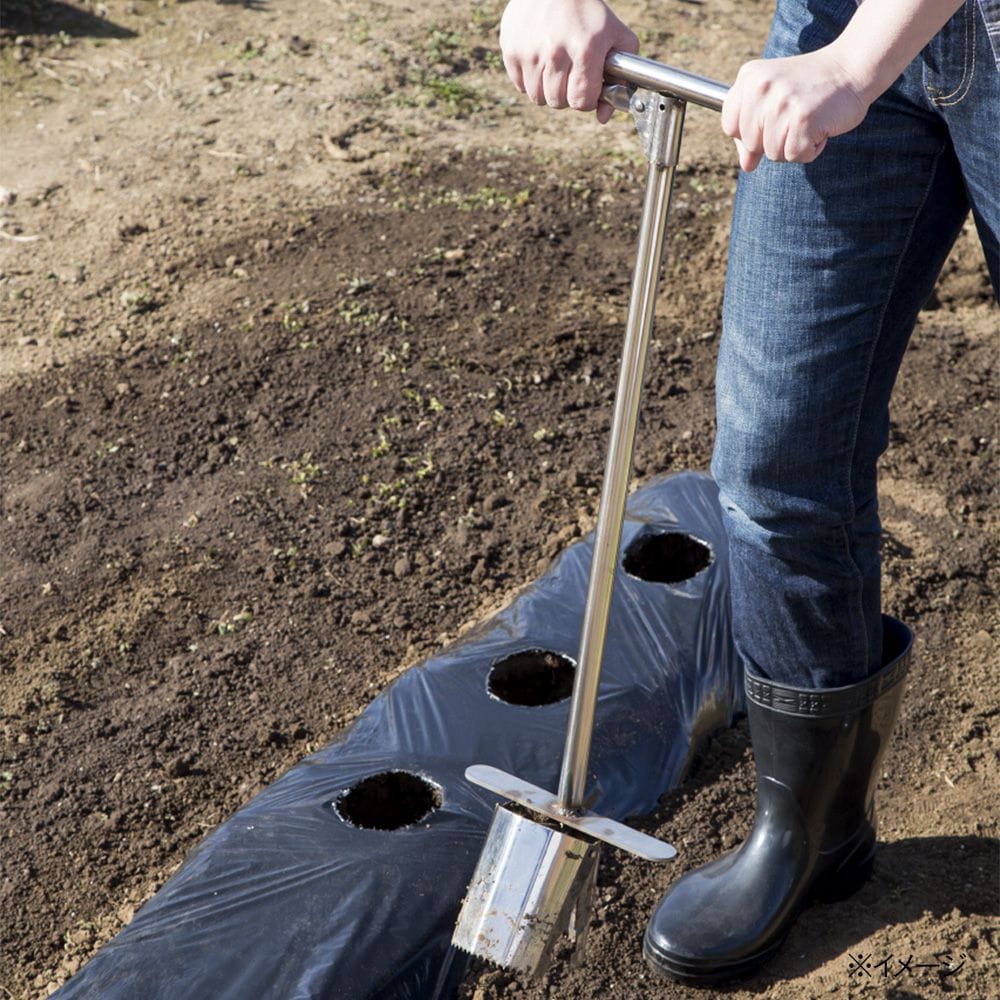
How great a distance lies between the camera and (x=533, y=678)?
232cm

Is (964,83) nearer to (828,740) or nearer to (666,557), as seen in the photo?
(828,740)

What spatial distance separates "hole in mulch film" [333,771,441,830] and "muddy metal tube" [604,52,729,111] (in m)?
1.17

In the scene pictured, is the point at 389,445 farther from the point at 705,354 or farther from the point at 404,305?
the point at 705,354

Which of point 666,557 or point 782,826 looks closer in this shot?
point 782,826

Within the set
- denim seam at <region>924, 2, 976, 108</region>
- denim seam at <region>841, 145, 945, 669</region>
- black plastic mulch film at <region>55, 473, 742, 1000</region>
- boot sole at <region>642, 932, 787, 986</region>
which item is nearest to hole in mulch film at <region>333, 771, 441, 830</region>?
black plastic mulch film at <region>55, 473, 742, 1000</region>

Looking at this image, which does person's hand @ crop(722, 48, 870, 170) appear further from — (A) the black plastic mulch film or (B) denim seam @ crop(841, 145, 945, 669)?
(A) the black plastic mulch film

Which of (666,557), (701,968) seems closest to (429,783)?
(701,968)

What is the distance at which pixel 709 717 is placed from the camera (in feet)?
7.35

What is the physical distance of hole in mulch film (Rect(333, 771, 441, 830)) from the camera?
2012mm

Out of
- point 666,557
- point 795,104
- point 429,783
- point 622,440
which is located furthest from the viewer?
point 666,557

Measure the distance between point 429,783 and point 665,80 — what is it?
1200mm

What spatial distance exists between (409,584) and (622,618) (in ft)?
1.59

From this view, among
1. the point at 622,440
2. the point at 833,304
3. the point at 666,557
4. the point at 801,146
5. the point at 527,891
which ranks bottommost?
the point at 666,557

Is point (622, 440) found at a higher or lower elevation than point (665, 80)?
lower
